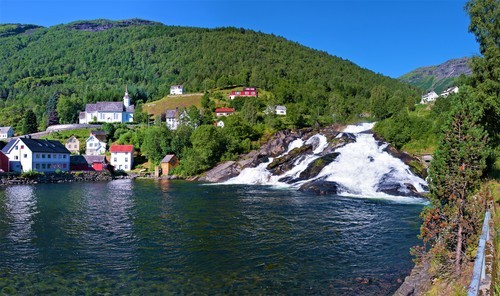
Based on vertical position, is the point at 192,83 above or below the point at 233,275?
above

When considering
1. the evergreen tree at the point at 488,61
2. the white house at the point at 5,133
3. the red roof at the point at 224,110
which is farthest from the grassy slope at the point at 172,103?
the evergreen tree at the point at 488,61

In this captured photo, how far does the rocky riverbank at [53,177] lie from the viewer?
210ft

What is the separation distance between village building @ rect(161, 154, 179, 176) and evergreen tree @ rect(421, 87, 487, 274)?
234 feet

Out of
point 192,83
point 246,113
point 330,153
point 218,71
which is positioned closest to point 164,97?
point 192,83

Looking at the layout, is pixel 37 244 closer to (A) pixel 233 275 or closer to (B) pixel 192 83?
(A) pixel 233 275

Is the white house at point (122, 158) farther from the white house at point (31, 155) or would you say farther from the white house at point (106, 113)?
the white house at point (106, 113)

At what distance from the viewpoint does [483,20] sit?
26094 mm

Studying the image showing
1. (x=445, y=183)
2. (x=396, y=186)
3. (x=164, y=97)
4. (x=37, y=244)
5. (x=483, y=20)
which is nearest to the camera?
(x=445, y=183)

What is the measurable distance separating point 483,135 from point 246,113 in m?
96.8

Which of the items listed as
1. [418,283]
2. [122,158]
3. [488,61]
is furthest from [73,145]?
[418,283]

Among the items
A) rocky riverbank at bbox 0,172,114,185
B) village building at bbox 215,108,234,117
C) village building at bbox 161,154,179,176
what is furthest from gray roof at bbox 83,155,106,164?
village building at bbox 215,108,234,117

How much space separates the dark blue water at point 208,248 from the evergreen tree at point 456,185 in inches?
156

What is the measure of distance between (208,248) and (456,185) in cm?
1373

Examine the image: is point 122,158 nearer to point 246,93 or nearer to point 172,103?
point 172,103
